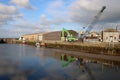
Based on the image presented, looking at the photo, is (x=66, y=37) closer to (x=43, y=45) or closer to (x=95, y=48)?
(x=43, y=45)

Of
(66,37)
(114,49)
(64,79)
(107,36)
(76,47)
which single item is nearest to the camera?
(64,79)

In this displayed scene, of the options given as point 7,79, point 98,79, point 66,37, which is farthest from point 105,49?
point 66,37

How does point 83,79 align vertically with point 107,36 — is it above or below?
below

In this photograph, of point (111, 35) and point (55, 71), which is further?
point (111, 35)

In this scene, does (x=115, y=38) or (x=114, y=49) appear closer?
(x=114, y=49)

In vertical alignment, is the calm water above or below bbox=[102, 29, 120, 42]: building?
below

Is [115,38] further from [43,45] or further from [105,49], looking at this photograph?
[43,45]

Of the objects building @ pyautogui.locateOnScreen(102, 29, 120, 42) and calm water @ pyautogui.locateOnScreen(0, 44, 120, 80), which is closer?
calm water @ pyautogui.locateOnScreen(0, 44, 120, 80)

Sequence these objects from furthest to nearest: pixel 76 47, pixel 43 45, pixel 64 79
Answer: pixel 43 45
pixel 76 47
pixel 64 79

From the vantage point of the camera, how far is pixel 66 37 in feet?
288

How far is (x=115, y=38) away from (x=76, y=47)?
1101 cm

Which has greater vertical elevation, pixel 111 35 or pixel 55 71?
pixel 111 35

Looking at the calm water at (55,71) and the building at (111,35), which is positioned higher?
the building at (111,35)

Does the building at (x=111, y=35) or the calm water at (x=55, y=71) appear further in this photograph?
the building at (x=111, y=35)
